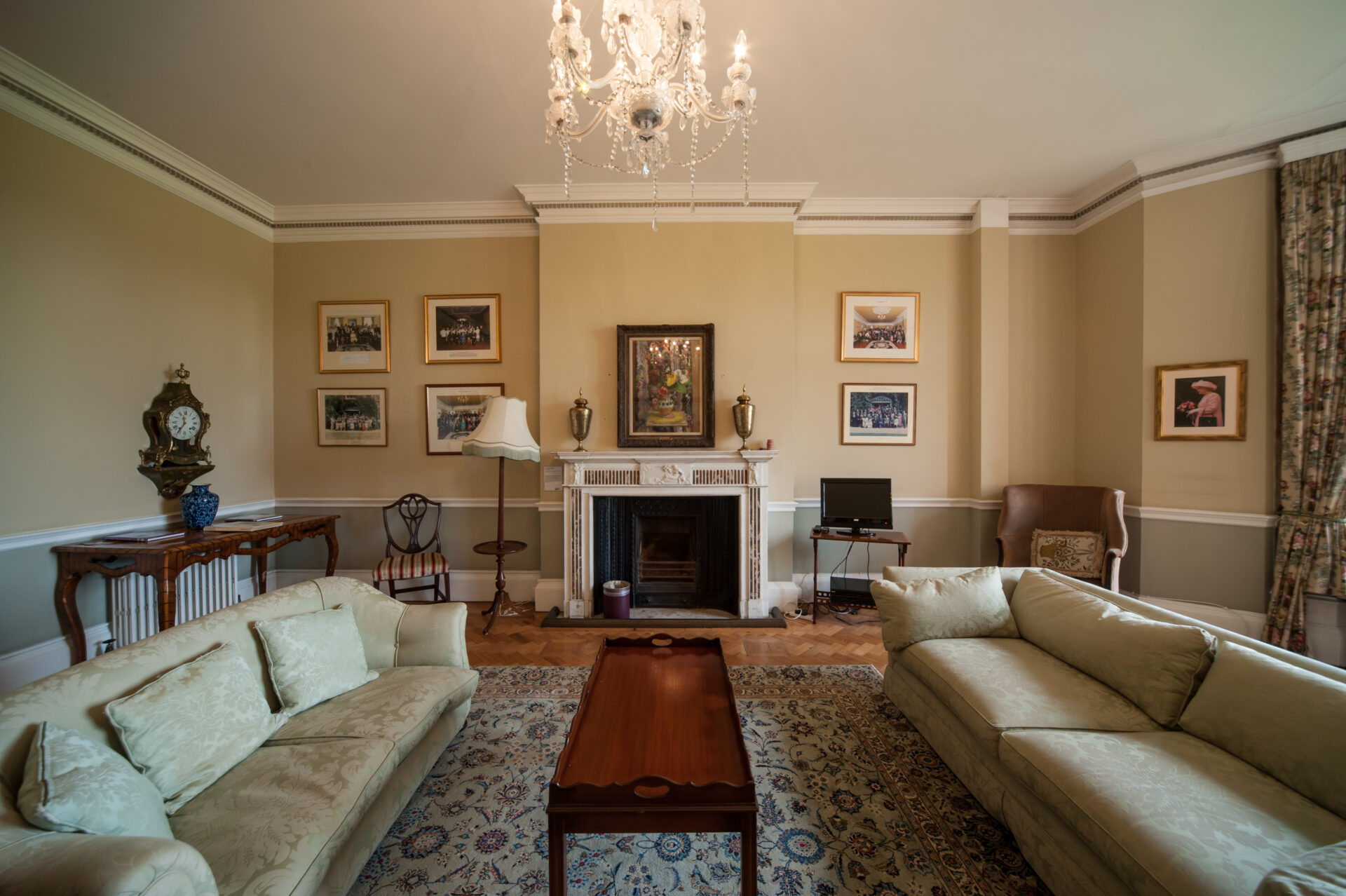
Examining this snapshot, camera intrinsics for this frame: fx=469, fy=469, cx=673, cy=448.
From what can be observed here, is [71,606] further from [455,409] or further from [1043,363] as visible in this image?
[1043,363]

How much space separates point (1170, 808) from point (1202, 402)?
3607mm

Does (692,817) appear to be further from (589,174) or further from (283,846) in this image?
(589,174)

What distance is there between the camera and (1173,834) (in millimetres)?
1148

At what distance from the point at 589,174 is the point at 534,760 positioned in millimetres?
3990

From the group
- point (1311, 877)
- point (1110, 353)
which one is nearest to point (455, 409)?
point (1311, 877)

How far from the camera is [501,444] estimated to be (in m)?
3.56

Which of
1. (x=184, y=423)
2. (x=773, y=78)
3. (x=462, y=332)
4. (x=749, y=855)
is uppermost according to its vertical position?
(x=773, y=78)

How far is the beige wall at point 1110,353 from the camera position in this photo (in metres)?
3.68

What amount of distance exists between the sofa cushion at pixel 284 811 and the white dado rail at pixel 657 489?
2364mm

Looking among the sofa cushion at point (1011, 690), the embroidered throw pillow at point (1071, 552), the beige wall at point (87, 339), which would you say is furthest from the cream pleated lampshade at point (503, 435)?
the embroidered throw pillow at point (1071, 552)

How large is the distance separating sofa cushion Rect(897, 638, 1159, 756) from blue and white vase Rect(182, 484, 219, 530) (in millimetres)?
4573

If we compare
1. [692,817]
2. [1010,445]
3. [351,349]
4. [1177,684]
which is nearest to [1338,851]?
[1177,684]

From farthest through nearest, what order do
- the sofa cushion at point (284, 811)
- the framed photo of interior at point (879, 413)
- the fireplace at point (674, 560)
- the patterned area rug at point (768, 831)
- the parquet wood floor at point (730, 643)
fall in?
the framed photo of interior at point (879, 413) → the fireplace at point (674, 560) → the parquet wood floor at point (730, 643) → the patterned area rug at point (768, 831) → the sofa cushion at point (284, 811)

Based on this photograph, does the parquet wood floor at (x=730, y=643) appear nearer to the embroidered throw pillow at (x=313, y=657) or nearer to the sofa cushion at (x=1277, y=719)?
the embroidered throw pillow at (x=313, y=657)
